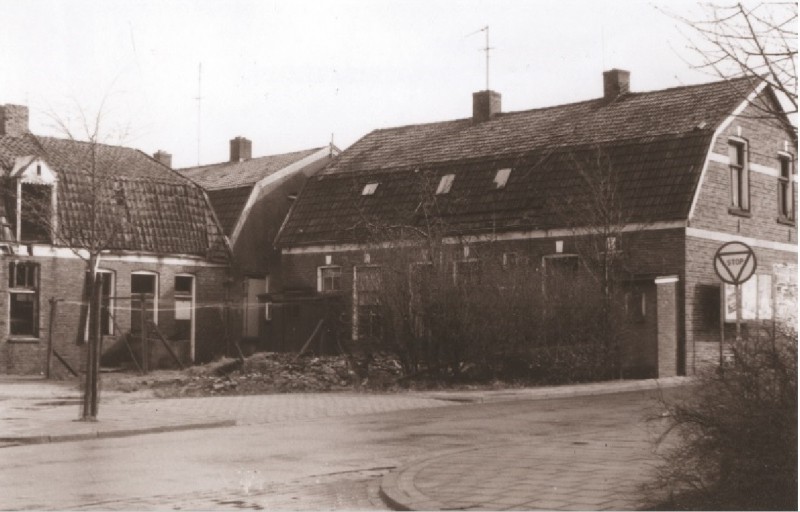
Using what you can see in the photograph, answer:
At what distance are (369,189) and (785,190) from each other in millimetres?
12502

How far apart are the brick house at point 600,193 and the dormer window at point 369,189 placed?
71 millimetres

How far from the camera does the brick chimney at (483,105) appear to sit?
3669cm

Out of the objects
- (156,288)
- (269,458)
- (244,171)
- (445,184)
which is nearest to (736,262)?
(269,458)

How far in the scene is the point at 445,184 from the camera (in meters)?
34.0

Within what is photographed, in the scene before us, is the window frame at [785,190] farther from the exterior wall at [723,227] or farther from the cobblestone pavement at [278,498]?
the cobblestone pavement at [278,498]

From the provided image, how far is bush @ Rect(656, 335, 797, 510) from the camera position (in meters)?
7.60

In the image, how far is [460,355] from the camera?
24.2m

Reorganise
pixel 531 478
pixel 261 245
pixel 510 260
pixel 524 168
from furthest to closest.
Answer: pixel 261 245, pixel 524 168, pixel 510 260, pixel 531 478

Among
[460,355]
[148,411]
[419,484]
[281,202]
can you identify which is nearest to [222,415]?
[148,411]

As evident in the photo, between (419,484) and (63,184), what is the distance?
84.8ft

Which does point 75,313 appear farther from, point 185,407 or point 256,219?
point 185,407

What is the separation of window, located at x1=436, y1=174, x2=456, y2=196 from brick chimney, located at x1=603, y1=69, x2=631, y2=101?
5232 mm

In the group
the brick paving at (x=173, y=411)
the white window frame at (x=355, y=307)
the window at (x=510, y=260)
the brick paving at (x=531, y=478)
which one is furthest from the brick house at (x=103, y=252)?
the brick paving at (x=531, y=478)

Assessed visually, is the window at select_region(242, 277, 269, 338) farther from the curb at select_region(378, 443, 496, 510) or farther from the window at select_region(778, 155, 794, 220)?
the curb at select_region(378, 443, 496, 510)
